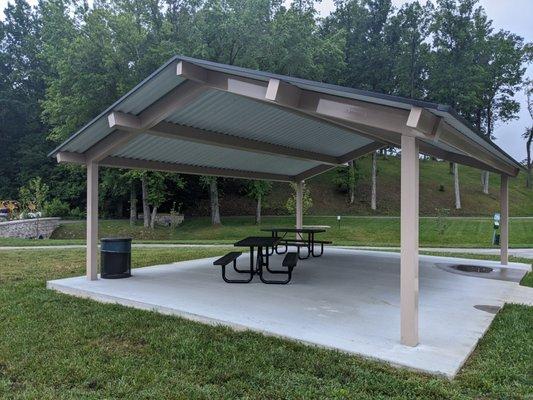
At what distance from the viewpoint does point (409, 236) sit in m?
3.72

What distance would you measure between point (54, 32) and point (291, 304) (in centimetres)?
2490

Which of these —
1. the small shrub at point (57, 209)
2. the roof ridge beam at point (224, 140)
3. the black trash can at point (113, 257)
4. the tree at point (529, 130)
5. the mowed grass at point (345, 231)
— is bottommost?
the mowed grass at point (345, 231)

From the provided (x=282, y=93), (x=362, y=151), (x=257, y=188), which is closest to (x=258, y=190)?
(x=257, y=188)

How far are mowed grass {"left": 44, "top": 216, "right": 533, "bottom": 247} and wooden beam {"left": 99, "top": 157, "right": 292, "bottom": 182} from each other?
6.88 metres

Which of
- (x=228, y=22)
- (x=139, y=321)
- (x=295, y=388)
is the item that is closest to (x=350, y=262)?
(x=139, y=321)

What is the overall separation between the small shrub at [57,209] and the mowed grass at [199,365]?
21.2m

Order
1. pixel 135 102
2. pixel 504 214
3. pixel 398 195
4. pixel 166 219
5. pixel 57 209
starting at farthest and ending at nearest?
pixel 398 195, pixel 57 209, pixel 166 219, pixel 504 214, pixel 135 102

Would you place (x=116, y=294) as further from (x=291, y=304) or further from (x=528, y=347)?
(x=528, y=347)

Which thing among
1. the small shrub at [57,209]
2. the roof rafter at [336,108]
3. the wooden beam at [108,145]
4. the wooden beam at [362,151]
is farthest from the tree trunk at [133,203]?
the roof rafter at [336,108]

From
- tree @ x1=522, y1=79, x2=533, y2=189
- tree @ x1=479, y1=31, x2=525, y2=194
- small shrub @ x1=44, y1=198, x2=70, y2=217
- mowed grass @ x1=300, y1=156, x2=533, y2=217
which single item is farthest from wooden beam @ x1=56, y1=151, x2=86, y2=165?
tree @ x1=522, y1=79, x2=533, y2=189

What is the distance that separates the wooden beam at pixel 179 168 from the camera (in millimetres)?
7250

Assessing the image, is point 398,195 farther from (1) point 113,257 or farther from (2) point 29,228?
(1) point 113,257

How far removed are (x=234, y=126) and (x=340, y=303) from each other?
3219 millimetres

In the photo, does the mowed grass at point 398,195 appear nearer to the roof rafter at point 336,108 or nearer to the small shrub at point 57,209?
the small shrub at point 57,209
